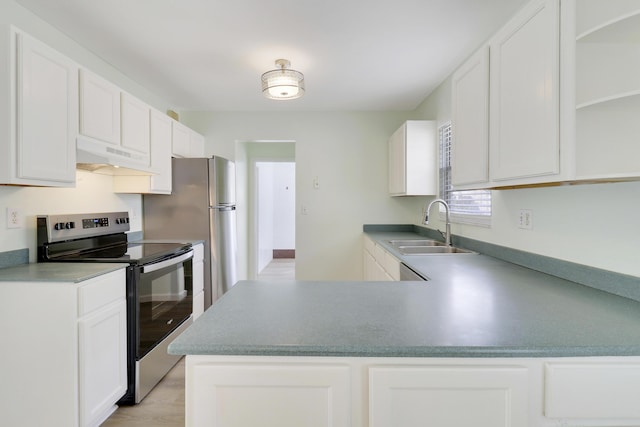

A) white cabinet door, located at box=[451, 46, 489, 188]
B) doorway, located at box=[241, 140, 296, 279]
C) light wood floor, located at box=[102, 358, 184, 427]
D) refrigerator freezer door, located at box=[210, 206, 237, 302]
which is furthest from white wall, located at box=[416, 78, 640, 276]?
doorway, located at box=[241, 140, 296, 279]

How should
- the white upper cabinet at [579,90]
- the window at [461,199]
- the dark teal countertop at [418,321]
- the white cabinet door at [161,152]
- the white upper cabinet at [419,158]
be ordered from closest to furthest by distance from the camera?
the dark teal countertop at [418,321] → the white upper cabinet at [579,90] → the window at [461,199] → the white cabinet door at [161,152] → the white upper cabinet at [419,158]

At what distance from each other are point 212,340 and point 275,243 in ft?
20.8

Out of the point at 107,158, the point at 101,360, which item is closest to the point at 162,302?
the point at 101,360

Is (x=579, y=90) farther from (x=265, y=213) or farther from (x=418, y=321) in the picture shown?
(x=265, y=213)

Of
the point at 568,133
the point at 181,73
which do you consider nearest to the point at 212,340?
the point at 568,133

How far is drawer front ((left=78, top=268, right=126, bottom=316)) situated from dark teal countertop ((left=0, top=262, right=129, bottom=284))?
0.04 meters

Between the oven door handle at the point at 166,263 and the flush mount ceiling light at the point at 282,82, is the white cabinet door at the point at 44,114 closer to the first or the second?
the oven door handle at the point at 166,263

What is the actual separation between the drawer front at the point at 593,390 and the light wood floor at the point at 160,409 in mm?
1890

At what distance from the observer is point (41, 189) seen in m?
2.00

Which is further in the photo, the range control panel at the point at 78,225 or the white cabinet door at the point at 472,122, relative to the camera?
the range control panel at the point at 78,225

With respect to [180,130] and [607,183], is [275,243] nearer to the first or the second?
[180,130]

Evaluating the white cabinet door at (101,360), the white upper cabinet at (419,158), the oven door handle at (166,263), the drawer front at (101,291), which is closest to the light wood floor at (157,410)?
the white cabinet door at (101,360)

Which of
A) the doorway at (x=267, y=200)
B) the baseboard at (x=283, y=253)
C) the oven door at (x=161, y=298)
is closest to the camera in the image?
the oven door at (x=161, y=298)

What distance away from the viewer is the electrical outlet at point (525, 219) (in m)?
1.80
